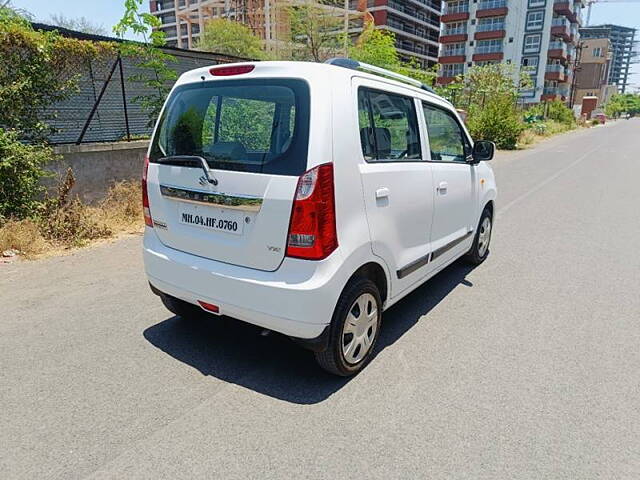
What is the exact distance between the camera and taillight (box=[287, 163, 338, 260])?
2.40 m

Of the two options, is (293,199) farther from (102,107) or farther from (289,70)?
(102,107)

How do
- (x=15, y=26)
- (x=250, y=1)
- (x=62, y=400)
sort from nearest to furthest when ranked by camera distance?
(x=62, y=400)
(x=15, y=26)
(x=250, y=1)

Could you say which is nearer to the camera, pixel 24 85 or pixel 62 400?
pixel 62 400

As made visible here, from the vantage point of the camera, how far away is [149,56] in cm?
770

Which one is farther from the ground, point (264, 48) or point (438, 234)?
point (264, 48)

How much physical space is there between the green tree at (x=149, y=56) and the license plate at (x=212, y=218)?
18.9 ft

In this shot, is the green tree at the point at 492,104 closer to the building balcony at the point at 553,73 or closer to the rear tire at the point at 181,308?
the rear tire at the point at 181,308

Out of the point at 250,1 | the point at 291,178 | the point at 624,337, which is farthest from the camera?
the point at 250,1

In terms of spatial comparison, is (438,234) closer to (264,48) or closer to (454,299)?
(454,299)

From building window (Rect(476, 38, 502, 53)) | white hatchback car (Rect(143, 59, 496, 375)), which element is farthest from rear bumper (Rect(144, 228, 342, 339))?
building window (Rect(476, 38, 502, 53))

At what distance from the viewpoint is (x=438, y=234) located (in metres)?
3.78

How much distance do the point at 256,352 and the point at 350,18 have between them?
59768mm

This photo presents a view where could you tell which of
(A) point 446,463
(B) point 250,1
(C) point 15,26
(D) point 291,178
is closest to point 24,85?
(C) point 15,26

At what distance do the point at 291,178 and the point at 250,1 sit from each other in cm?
7055
